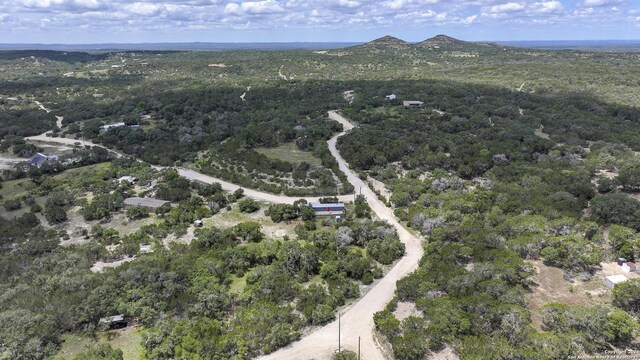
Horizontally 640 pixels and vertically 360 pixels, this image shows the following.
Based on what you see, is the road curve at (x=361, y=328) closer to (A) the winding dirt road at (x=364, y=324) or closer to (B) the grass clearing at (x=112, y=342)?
(A) the winding dirt road at (x=364, y=324)

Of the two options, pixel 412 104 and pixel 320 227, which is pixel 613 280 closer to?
pixel 320 227

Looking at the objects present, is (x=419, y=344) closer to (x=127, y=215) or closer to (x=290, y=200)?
(x=290, y=200)

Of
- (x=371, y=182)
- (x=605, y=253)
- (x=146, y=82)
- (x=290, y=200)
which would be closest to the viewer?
(x=605, y=253)

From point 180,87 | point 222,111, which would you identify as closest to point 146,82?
point 180,87

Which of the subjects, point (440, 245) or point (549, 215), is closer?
point (440, 245)

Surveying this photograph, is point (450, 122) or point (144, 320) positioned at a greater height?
point (450, 122)

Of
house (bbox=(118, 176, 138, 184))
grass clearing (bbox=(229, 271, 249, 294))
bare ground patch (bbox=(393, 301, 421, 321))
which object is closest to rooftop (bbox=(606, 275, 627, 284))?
bare ground patch (bbox=(393, 301, 421, 321))
